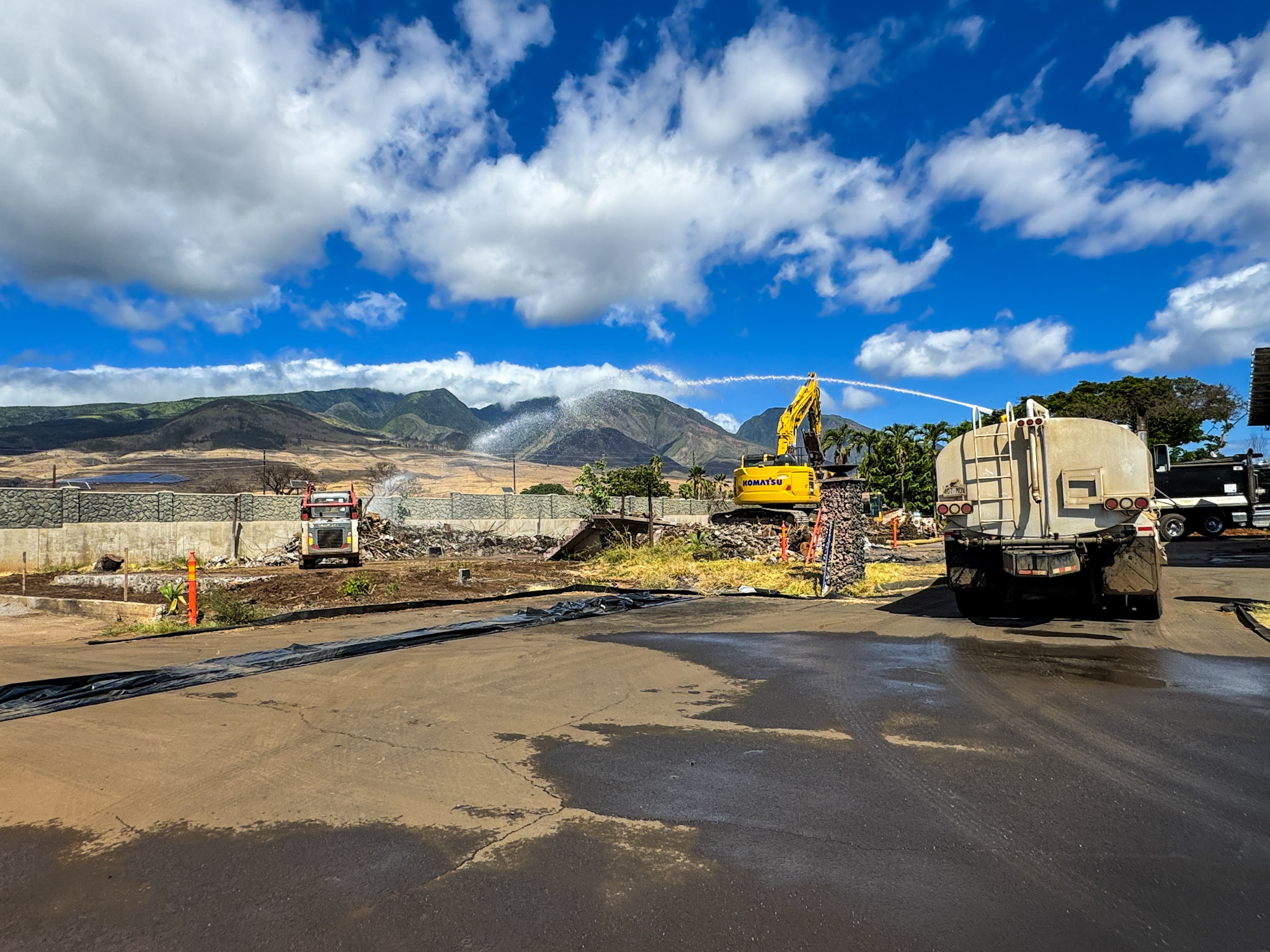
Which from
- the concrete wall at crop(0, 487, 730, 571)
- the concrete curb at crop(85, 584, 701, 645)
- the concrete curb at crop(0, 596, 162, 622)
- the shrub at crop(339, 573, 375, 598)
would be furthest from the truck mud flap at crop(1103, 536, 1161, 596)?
the concrete wall at crop(0, 487, 730, 571)

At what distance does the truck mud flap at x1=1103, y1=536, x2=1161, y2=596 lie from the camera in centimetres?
1041

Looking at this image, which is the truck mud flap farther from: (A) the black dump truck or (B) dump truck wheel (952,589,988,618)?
(A) the black dump truck

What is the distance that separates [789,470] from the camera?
31484mm

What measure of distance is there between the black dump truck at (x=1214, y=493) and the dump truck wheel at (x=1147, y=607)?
72.5 feet

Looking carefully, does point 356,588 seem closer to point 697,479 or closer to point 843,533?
point 843,533

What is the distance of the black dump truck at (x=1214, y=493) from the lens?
29688 millimetres

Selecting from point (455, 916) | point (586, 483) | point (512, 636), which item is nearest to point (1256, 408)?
point (512, 636)

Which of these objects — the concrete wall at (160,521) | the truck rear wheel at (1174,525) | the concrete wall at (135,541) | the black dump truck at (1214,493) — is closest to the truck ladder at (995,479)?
the black dump truck at (1214,493)

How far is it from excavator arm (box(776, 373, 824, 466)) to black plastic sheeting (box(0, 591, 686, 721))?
21.2 metres

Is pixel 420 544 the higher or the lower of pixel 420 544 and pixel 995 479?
the lower

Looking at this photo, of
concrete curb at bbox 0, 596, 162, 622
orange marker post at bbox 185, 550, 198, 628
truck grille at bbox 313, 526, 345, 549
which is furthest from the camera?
truck grille at bbox 313, 526, 345, 549

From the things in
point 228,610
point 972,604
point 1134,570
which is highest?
point 1134,570

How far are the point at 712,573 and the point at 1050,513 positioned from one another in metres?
10.0

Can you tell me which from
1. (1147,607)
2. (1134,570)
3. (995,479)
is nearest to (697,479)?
(995,479)
